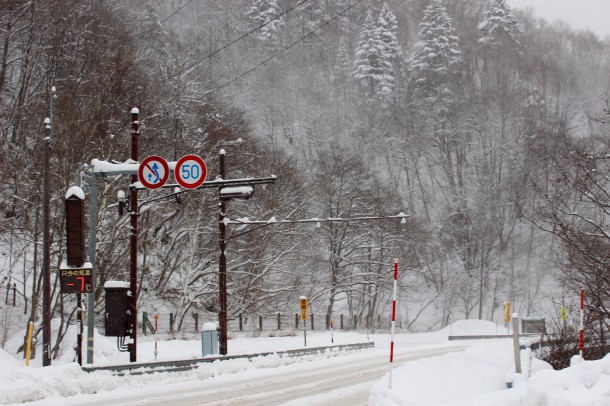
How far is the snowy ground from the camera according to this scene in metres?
8.09

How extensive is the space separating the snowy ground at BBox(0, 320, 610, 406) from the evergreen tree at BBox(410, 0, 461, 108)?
7199 centimetres

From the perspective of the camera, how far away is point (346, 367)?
72.8 ft

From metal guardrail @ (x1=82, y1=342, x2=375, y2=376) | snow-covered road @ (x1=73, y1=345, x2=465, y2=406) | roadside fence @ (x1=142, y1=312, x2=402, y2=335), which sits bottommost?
roadside fence @ (x1=142, y1=312, x2=402, y2=335)

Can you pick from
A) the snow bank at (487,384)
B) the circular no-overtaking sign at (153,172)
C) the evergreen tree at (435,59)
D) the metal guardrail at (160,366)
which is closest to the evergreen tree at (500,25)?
the evergreen tree at (435,59)

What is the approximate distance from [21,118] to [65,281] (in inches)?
768

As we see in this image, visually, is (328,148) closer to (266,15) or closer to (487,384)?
(266,15)

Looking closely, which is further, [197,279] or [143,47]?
[143,47]

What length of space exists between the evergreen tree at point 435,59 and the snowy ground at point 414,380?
7199 cm

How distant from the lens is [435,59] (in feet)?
315

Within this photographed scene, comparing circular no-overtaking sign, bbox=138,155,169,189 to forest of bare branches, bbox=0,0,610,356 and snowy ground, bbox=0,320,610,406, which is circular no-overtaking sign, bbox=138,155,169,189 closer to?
snowy ground, bbox=0,320,610,406

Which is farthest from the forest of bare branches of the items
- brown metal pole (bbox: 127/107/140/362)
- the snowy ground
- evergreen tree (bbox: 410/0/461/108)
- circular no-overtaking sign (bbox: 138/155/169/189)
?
circular no-overtaking sign (bbox: 138/155/169/189)

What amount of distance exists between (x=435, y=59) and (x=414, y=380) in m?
86.4

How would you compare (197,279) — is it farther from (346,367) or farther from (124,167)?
(124,167)

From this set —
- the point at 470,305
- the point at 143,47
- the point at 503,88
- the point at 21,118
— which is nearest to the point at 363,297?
the point at 470,305
